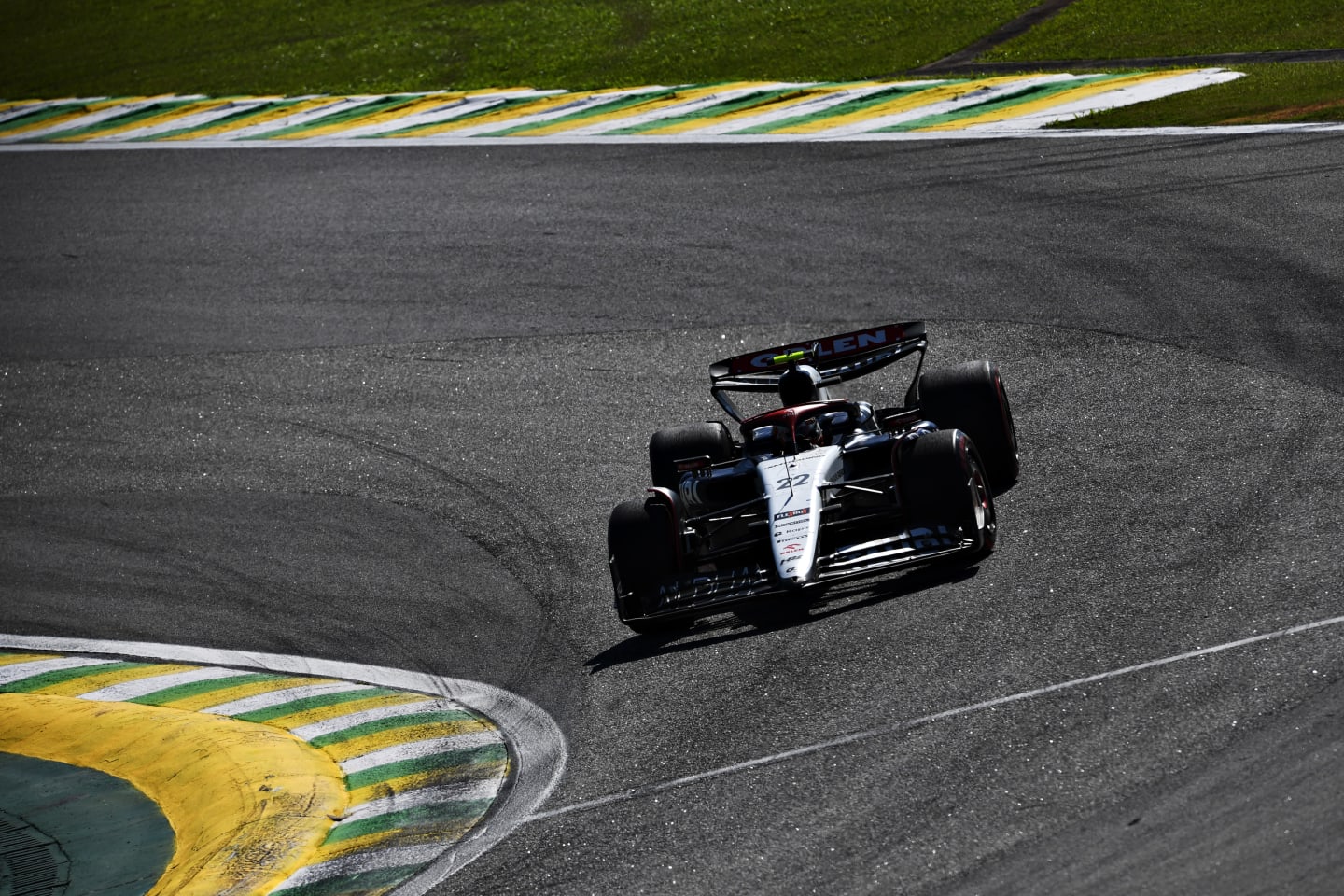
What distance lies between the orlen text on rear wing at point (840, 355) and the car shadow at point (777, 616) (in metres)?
1.85

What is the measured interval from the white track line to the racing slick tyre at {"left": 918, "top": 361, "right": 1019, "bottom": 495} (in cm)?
276

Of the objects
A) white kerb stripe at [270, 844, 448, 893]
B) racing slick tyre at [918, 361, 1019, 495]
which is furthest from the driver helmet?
white kerb stripe at [270, 844, 448, 893]

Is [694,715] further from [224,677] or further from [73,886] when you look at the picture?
[224,677]

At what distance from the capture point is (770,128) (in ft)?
59.7

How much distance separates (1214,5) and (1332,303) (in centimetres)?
1040

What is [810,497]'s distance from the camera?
864 cm

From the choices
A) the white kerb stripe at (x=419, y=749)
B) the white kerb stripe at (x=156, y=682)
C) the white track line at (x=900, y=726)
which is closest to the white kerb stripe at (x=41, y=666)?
the white kerb stripe at (x=156, y=682)

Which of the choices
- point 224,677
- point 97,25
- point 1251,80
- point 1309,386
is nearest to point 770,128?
point 1251,80

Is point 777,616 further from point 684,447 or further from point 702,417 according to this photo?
point 702,417

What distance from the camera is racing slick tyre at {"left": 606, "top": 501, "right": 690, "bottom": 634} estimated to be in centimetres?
Result: 879

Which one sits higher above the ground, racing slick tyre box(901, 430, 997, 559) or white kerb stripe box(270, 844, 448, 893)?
racing slick tyre box(901, 430, 997, 559)

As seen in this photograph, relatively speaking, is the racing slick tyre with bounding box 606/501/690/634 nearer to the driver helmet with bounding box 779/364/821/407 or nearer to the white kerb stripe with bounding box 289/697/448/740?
the white kerb stripe with bounding box 289/697/448/740

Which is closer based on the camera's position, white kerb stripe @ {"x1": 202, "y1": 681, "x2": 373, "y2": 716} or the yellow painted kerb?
the yellow painted kerb

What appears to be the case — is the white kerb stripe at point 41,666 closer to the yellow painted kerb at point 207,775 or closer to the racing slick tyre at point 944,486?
the yellow painted kerb at point 207,775
